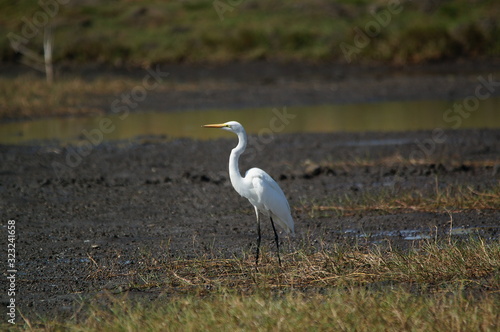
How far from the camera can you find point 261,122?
58.3ft

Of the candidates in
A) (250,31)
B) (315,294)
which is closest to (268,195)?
(315,294)

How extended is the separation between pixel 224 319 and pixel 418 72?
74.3 feet

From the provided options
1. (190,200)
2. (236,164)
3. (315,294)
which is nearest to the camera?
(315,294)

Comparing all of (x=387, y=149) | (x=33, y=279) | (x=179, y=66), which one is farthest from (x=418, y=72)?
(x=33, y=279)

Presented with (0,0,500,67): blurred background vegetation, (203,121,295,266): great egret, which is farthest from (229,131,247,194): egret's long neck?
(0,0,500,67): blurred background vegetation

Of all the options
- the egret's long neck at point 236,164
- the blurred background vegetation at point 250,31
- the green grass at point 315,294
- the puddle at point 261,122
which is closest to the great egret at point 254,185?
the egret's long neck at point 236,164

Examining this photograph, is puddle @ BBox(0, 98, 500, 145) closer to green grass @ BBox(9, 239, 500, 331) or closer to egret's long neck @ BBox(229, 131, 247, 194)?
egret's long neck @ BBox(229, 131, 247, 194)

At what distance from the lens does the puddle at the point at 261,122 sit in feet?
53.5

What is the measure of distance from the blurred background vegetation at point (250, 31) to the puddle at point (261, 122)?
796cm

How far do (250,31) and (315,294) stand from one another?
84.5ft

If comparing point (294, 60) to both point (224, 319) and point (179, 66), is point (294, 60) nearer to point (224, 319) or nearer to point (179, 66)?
point (179, 66)

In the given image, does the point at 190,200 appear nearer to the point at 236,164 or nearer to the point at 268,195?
the point at 268,195

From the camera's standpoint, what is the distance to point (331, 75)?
1042 inches

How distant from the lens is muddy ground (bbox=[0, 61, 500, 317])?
714cm
